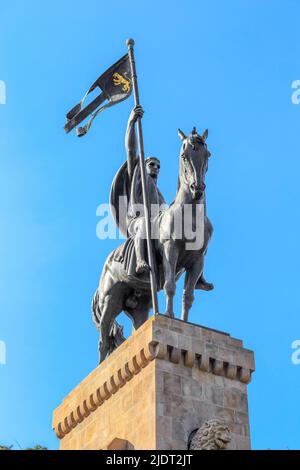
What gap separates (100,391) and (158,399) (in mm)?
2398

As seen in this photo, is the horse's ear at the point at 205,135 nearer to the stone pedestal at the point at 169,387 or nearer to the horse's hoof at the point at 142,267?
the horse's hoof at the point at 142,267

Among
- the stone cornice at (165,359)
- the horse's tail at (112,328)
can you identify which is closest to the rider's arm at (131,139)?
the horse's tail at (112,328)

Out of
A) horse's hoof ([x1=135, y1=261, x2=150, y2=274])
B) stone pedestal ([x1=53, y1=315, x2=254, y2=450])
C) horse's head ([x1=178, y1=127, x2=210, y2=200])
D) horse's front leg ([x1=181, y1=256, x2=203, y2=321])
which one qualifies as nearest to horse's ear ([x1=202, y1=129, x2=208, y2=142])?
horse's head ([x1=178, y1=127, x2=210, y2=200])

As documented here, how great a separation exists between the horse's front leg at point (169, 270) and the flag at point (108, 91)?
18.1 feet

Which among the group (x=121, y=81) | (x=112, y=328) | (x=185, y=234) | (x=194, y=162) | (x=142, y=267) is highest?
(x=121, y=81)

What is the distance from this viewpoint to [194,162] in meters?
24.3

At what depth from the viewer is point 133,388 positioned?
75.8 ft

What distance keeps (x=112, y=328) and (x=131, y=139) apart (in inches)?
170

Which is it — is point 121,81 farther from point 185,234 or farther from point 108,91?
point 185,234

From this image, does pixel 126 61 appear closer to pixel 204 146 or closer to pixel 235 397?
pixel 204 146

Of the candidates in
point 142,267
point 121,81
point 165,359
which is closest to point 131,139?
point 121,81

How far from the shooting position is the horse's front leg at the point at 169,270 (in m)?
24.0

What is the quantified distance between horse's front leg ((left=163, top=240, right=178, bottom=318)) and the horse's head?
3.79 ft

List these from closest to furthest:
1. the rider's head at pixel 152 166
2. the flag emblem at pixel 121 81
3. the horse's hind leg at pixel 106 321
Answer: the horse's hind leg at pixel 106 321 → the rider's head at pixel 152 166 → the flag emblem at pixel 121 81
